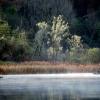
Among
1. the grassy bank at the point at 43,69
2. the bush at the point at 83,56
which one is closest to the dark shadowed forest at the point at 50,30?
the bush at the point at 83,56

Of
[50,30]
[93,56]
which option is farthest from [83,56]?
[50,30]

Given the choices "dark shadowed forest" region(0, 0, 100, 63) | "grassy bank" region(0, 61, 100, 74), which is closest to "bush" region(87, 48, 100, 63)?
"dark shadowed forest" region(0, 0, 100, 63)

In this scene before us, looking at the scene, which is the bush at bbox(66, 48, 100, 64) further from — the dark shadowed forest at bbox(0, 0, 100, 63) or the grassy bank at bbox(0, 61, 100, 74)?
the grassy bank at bbox(0, 61, 100, 74)

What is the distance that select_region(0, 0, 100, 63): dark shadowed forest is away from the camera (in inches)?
1645

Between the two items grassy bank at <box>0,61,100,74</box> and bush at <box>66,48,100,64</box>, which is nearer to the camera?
grassy bank at <box>0,61,100,74</box>

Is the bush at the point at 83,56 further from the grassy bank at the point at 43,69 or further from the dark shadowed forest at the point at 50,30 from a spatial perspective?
the grassy bank at the point at 43,69

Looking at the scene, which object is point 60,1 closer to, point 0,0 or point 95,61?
point 0,0

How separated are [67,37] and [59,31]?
11.1ft

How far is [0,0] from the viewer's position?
184 feet

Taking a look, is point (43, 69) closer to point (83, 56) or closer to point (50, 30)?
point (83, 56)

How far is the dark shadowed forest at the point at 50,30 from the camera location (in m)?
41.8

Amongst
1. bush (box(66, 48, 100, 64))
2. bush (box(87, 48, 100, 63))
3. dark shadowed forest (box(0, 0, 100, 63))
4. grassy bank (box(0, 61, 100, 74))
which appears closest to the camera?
grassy bank (box(0, 61, 100, 74))

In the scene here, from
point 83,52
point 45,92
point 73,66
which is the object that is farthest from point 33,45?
point 45,92

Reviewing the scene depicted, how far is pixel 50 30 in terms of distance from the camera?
45.8m
